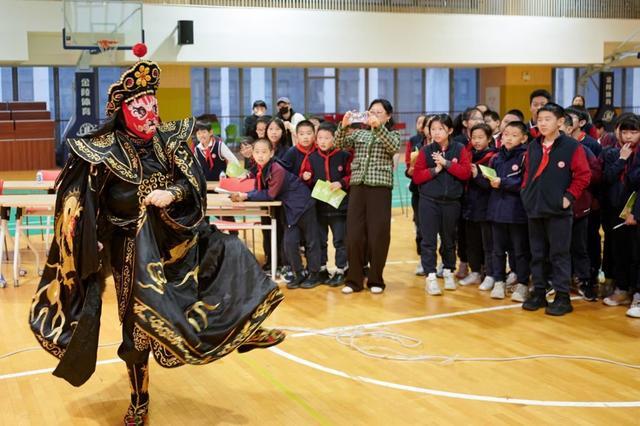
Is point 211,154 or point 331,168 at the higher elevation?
point 211,154

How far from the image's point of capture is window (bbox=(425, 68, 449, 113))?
27.4 meters

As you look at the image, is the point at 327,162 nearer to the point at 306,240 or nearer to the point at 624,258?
the point at 306,240

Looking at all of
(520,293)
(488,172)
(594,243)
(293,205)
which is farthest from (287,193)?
(594,243)

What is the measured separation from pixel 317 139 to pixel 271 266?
1.37m

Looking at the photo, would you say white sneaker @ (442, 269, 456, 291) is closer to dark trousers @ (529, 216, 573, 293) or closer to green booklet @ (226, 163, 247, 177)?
dark trousers @ (529, 216, 573, 293)

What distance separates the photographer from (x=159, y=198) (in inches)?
173

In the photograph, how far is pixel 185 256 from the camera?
15.2ft

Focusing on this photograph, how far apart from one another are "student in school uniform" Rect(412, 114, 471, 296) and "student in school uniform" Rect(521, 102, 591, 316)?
2.56ft

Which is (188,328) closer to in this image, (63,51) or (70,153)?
(70,153)

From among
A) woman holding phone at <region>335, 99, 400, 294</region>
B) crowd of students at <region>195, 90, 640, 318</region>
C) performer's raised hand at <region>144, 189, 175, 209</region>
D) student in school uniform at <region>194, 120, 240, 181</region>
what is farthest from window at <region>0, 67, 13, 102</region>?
performer's raised hand at <region>144, 189, 175, 209</region>

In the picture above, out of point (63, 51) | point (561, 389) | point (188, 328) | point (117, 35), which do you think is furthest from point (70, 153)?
point (63, 51)

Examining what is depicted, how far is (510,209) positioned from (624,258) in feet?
3.37

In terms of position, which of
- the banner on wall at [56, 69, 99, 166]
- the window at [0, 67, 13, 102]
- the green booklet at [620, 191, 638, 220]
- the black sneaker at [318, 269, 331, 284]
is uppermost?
the window at [0, 67, 13, 102]

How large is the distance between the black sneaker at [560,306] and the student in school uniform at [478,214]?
96cm
